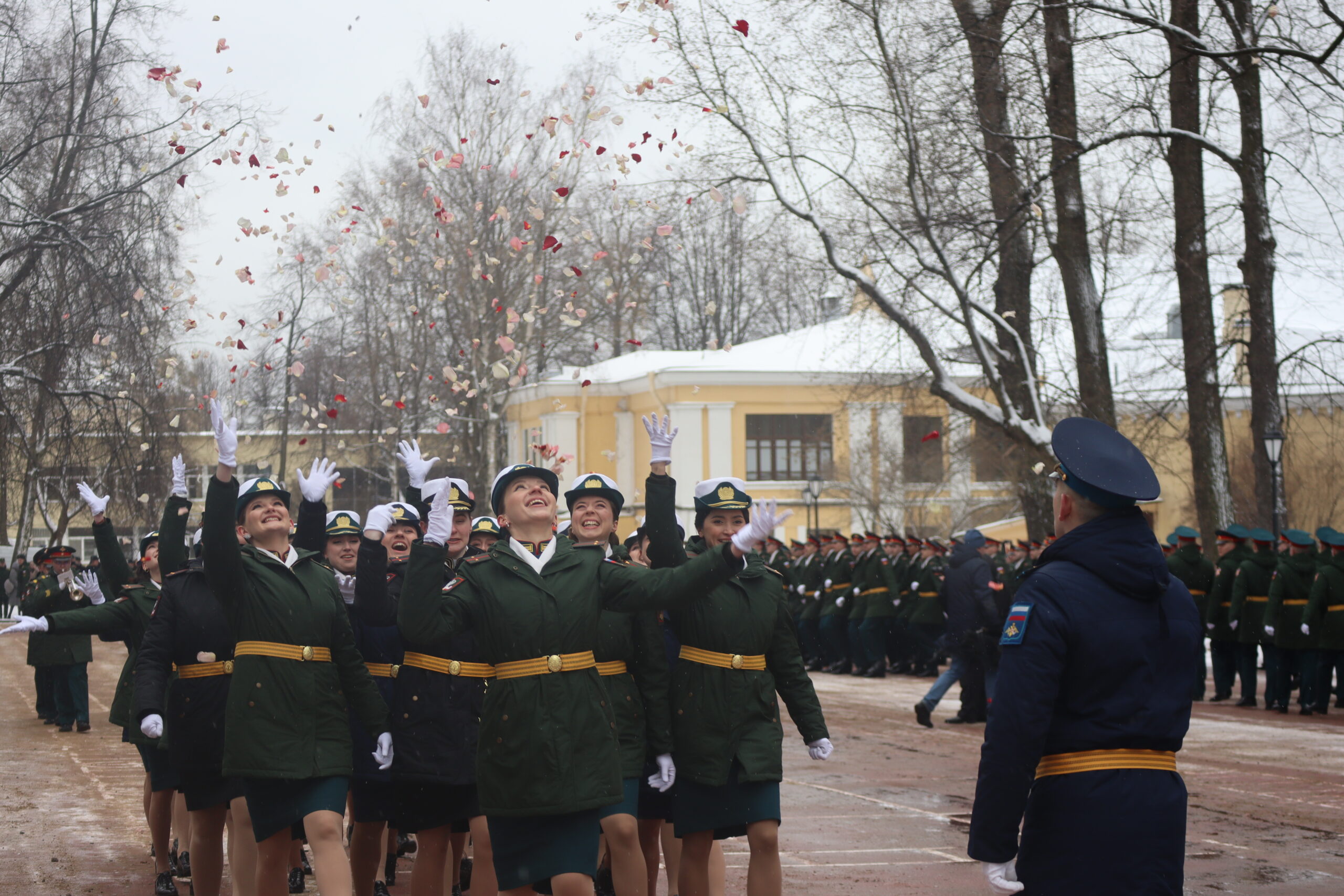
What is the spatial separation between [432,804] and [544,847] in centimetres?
152

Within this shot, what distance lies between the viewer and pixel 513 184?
38.0 metres

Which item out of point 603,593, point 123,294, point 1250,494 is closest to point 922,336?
point 123,294

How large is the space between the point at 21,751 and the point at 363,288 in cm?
2995

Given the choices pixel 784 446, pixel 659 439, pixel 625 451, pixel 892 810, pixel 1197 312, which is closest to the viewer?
pixel 659 439

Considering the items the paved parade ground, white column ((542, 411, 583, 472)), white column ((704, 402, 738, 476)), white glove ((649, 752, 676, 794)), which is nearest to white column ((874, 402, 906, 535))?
white column ((704, 402, 738, 476))

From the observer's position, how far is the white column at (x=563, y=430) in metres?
51.4

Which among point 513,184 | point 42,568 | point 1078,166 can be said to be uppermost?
point 513,184

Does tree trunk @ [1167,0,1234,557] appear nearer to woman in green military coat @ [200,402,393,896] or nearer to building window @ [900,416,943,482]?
woman in green military coat @ [200,402,393,896]

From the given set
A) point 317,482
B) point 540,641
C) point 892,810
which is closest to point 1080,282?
point 892,810

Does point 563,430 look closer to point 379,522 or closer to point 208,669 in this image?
point 208,669

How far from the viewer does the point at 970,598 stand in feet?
48.8

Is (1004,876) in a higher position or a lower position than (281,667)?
lower

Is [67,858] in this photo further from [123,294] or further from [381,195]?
[381,195]

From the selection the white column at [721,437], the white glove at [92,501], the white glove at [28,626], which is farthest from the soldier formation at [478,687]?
the white column at [721,437]
